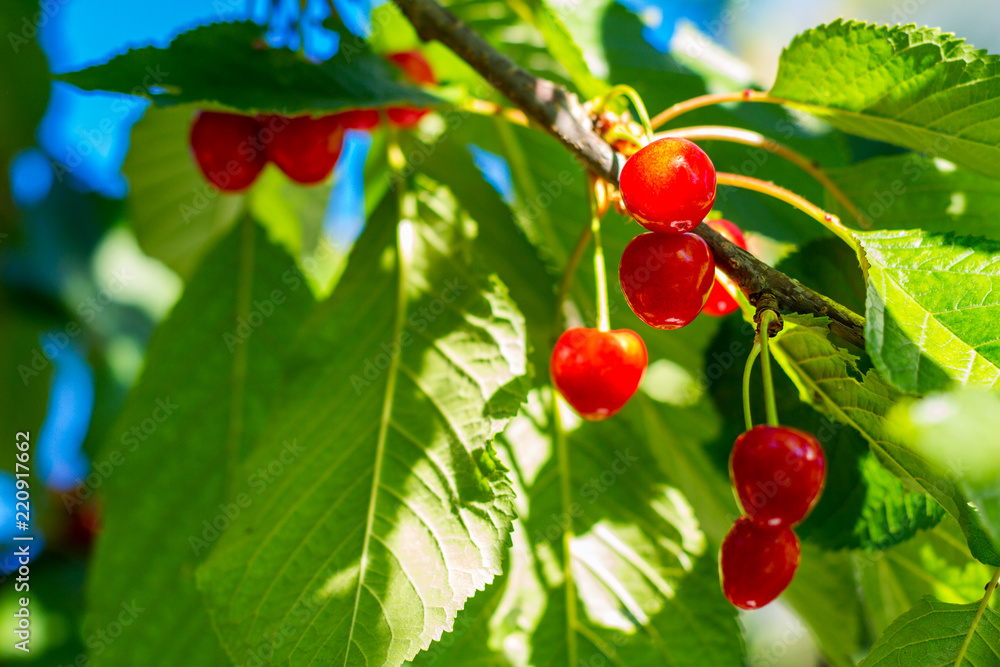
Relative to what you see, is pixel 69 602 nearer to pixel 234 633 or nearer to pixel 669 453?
pixel 234 633

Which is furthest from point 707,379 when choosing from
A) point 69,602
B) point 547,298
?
point 69,602

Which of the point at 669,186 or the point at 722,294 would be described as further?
the point at 722,294

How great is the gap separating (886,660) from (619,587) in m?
0.47

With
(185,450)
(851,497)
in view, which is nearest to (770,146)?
(851,497)

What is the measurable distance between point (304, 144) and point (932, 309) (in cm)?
104

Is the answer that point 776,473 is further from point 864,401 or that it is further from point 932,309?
point 932,309

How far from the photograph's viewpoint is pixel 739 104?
63.0 inches

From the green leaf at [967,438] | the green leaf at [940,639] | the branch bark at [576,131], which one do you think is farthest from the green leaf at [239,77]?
the green leaf at [940,639]

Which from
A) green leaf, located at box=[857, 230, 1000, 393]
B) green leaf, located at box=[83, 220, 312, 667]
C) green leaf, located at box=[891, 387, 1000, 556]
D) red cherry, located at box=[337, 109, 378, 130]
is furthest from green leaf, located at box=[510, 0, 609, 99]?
green leaf, located at box=[891, 387, 1000, 556]

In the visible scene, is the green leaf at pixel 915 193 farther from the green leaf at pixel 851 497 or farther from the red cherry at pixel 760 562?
the red cherry at pixel 760 562

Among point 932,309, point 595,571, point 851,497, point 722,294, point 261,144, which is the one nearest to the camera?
point 932,309

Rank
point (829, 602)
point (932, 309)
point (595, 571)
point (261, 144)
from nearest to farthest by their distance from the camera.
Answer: point (932, 309), point (595, 571), point (261, 144), point (829, 602)

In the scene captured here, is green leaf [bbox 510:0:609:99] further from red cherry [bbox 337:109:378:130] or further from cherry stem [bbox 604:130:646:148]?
red cherry [bbox 337:109:378:130]

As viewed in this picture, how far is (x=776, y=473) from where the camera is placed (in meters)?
0.83
